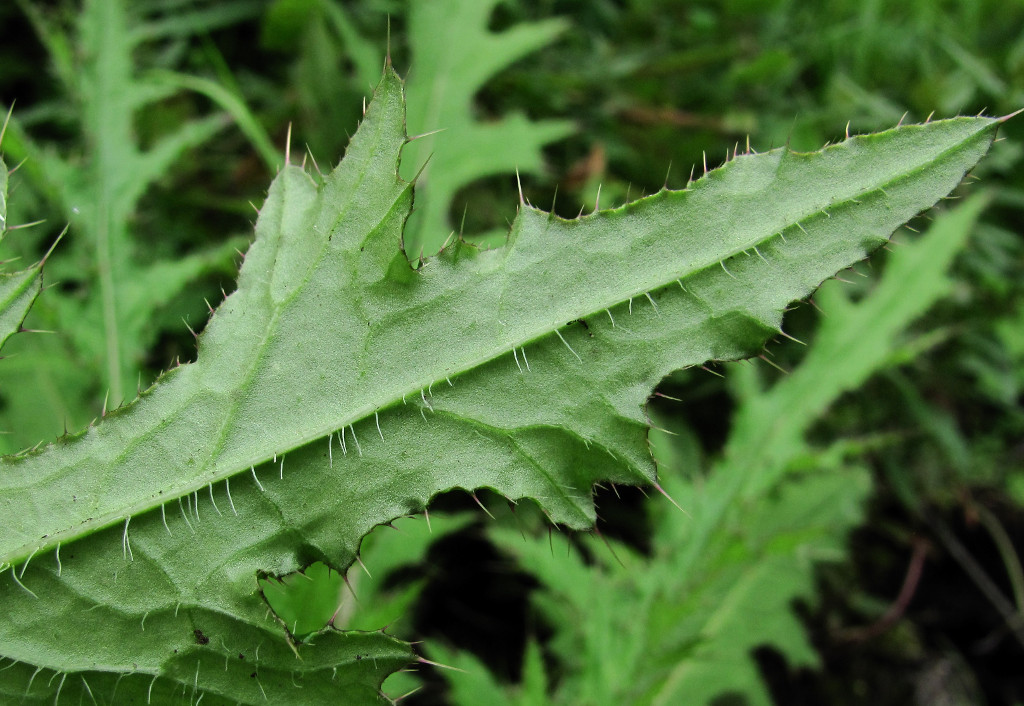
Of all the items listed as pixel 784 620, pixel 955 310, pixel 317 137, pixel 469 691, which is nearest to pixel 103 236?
pixel 317 137

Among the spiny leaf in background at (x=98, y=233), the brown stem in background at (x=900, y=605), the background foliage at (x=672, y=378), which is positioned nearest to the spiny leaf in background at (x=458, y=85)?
the background foliage at (x=672, y=378)

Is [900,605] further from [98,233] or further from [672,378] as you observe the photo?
[98,233]

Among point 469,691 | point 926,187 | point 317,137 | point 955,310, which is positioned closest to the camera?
point 926,187

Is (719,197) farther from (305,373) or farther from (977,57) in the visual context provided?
(977,57)

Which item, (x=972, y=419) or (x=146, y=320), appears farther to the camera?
(x=972, y=419)

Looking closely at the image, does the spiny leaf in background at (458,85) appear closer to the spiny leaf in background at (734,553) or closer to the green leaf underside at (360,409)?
the spiny leaf in background at (734,553)

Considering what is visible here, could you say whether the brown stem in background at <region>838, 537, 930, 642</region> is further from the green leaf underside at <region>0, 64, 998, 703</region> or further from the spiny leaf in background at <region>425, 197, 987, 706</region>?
the green leaf underside at <region>0, 64, 998, 703</region>
